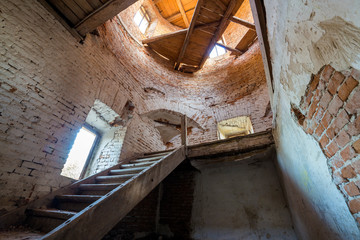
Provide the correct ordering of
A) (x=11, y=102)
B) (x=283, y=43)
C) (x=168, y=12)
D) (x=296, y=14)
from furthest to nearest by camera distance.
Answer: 1. (x=168, y=12)
2. (x=11, y=102)
3. (x=283, y=43)
4. (x=296, y=14)

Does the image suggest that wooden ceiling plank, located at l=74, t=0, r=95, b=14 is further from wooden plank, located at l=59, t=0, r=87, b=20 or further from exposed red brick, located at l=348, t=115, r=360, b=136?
exposed red brick, located at l=348, t=115, r=360, b=136

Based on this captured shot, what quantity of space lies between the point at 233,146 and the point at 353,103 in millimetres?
2576

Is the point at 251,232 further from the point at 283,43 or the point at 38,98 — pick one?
the point at 38,98

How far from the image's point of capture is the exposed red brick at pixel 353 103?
2.84 ft

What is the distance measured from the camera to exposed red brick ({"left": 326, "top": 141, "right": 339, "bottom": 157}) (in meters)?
1.14

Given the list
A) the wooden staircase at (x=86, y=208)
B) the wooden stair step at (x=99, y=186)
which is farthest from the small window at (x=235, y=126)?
the wooden stair step at (x=99, y=186)

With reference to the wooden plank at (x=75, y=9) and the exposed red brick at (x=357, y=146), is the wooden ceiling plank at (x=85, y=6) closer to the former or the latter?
the wooden plank at (x=75, y=9)

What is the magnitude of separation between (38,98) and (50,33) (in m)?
1.32

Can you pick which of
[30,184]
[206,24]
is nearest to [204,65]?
[206,24]

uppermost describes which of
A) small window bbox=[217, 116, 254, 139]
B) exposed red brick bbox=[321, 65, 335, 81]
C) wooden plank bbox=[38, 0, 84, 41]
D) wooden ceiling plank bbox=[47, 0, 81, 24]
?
wooden ceiling plank bbox=[47, 0, 81, 24]

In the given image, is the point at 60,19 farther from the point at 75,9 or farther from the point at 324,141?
the point at 324,141

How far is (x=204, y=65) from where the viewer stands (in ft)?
25.8

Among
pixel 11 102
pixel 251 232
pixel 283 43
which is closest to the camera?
pixel 283 43

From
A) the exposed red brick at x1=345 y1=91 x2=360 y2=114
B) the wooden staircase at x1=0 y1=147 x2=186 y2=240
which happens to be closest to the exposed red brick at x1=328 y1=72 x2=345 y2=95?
the exposed red brick at x1=345 y1=91 x2=360 y2=114
